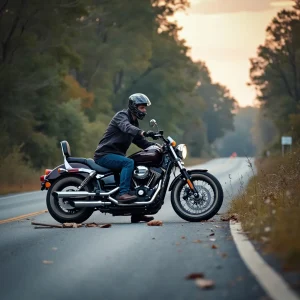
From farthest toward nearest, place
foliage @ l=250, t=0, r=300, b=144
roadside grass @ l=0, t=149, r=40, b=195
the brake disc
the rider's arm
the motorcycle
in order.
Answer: foliage @ l=250, t=0, r=300, b=144, roadside grass @ l=0, t=149, r=40, b=195, the brake disc, the motorcycle, the rider's arm

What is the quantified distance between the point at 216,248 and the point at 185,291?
3093 mm

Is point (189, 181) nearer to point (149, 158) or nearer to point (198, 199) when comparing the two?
point (198, 199)

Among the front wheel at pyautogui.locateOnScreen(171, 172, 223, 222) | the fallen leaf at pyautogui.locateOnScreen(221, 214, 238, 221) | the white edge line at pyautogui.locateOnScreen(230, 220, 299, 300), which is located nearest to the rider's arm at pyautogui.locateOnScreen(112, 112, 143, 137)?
the front wheel at pyautogui.locateOnScreen(171, 172, 223, 222)

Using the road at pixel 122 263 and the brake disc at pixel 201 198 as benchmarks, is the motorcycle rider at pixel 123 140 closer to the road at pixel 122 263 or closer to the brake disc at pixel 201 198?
the road at pixel 122 263

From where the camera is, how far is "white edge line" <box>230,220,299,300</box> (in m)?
7.48

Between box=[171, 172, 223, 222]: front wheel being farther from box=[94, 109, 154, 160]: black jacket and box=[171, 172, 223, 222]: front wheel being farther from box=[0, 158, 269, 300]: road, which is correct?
box=[94, 109, 154, 160]: black jacket

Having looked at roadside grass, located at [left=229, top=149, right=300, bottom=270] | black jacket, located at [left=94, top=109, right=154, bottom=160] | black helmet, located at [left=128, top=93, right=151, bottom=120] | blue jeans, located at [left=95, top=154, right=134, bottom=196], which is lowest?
roadside grass, located at [left=229, top=149, right=300, bottom=270]

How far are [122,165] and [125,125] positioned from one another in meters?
0.64

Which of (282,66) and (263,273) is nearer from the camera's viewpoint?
(263,273)

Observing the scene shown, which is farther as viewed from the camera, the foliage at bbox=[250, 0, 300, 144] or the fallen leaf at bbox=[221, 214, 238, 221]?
the foliage at bbox=[250, 0, 300, 144]

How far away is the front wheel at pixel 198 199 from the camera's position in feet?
49.6

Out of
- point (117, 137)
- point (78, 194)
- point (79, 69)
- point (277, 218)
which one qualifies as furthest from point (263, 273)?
point (79, 69)

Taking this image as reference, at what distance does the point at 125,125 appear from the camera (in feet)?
49.2

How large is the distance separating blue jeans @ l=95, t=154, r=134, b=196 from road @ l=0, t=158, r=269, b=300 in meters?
0.63
